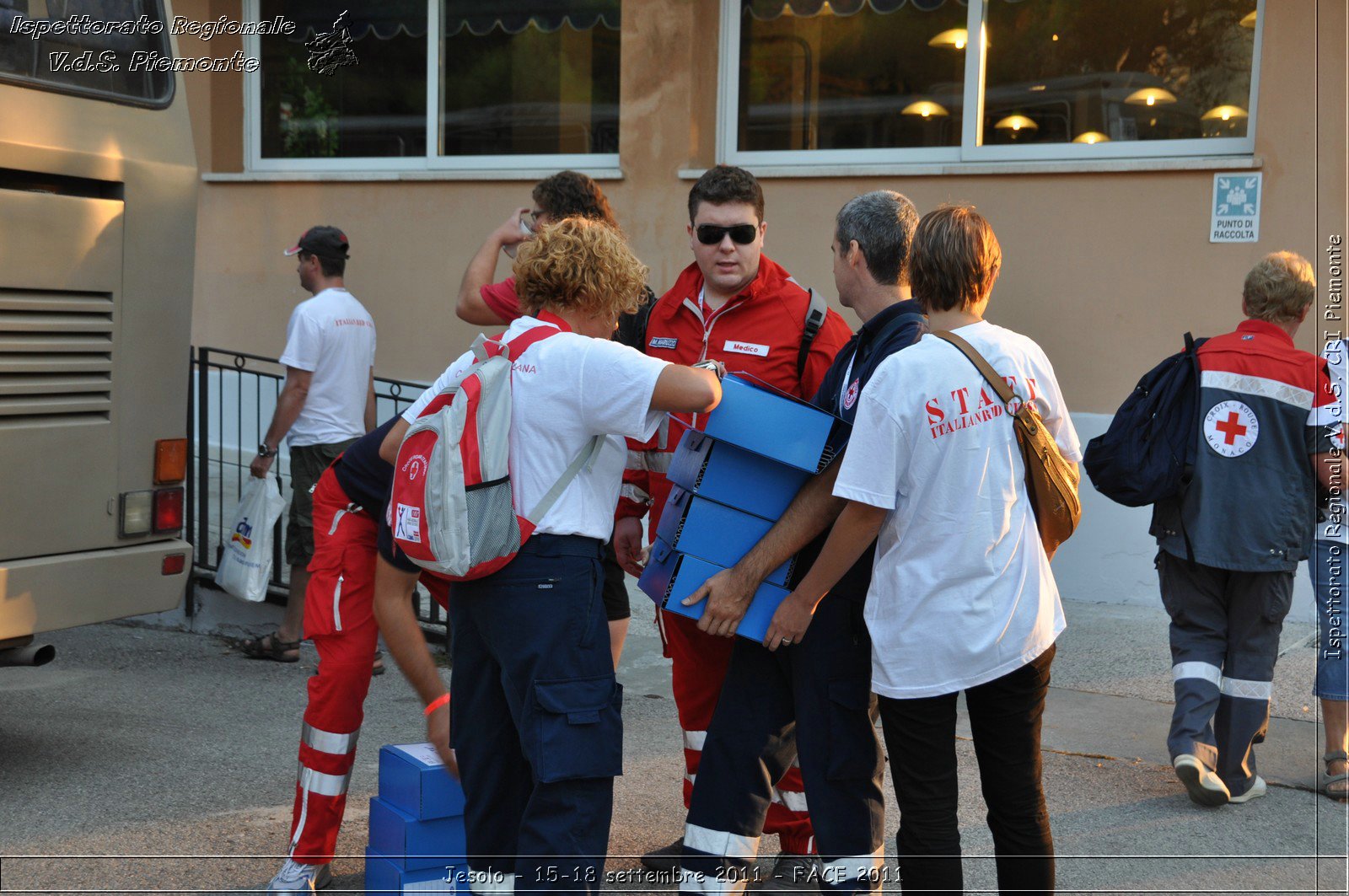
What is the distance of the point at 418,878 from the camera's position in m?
3.49

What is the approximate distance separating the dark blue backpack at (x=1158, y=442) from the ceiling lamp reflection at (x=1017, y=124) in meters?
3.32

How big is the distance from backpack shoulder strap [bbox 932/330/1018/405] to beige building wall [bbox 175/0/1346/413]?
4.49 m

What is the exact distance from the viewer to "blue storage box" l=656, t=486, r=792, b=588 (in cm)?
318

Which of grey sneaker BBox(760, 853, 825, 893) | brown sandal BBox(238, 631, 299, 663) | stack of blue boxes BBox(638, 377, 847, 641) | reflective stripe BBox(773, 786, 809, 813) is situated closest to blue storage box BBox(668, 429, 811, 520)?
stack of blue boxes BBox(638, 377, 847, 641)

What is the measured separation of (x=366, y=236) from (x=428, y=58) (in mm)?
1478

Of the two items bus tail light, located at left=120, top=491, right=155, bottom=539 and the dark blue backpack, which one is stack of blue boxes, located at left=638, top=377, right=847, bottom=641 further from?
bus tail light, located at left=120, top=491, right=155, bottom=539

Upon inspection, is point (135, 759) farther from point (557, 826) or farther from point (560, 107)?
point (560, 107)

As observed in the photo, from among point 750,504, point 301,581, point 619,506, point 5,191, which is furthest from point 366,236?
point 750,504

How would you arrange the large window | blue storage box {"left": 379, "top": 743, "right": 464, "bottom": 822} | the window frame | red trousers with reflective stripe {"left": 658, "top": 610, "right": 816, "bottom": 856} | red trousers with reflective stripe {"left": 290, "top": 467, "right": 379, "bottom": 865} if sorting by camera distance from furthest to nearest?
the window frame
the large window
red trousers with reflective stripe {"left": 658, "top": 610, "right": 816, "bottom": 856}
red trousers with reflective stripe {"left": 290, "top": 467, "right": 379, "bottom": 865}
blue storage box {"left": 379, "top": 743, "right": 464, "bottom": 822}

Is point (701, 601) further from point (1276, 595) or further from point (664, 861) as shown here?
point (1276, 595)

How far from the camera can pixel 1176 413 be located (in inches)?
179

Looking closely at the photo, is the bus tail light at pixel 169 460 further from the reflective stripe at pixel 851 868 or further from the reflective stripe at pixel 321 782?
the reflective stripe at pixel 851 868

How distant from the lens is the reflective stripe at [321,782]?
11.9 ft

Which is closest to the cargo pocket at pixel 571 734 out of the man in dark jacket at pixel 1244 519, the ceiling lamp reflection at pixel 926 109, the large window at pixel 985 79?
the man in dark jacket at pixel 1244 519
